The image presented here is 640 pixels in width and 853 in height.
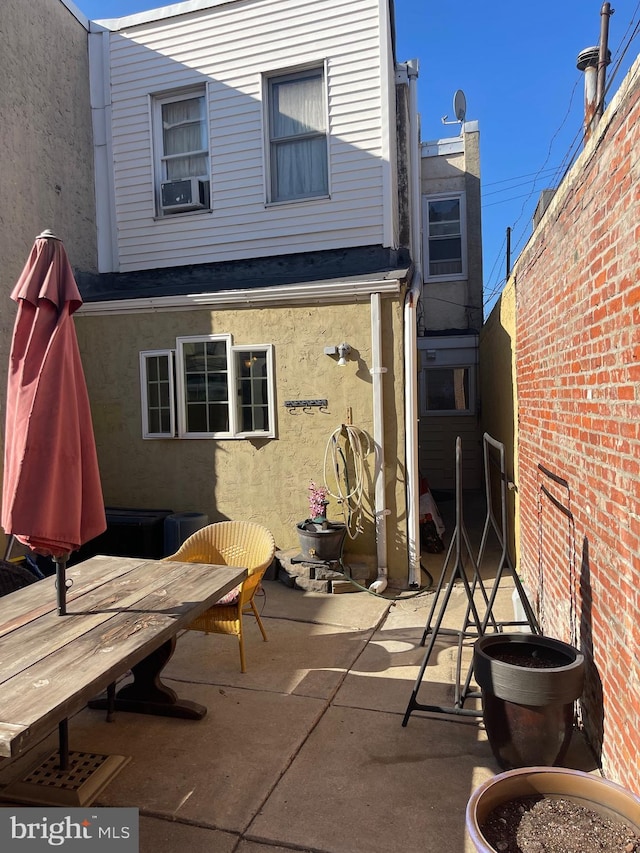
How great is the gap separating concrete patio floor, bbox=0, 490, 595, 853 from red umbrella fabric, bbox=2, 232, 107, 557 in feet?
4.29

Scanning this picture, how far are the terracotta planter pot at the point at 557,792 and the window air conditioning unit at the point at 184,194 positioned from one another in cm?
769

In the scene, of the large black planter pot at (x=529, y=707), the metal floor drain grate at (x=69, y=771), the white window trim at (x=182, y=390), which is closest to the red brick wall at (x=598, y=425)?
the large black planter pot at (x=529, y=707)

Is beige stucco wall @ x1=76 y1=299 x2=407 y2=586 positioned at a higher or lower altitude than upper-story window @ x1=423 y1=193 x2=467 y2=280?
lower

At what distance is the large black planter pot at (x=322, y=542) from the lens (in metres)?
6.27

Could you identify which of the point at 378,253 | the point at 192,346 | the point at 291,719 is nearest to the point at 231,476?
the point at 192,346

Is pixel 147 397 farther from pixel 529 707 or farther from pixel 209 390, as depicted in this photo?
pixel 529 707

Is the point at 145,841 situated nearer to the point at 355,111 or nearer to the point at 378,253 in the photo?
the point at 378,253

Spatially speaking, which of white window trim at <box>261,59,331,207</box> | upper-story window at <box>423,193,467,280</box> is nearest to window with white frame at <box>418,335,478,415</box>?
upper-story window at <box>423,193,467,280</box>

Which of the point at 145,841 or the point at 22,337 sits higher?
the point at 22,337

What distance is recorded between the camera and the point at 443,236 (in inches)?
503

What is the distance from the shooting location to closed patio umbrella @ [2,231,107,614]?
2.87 metres

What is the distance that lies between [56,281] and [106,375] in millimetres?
4617

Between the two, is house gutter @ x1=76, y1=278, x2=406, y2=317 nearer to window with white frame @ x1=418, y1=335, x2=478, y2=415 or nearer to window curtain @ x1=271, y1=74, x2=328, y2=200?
window curtain @ x1=271, y1=74, x2=328, y2=200

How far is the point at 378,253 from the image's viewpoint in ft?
24.4
